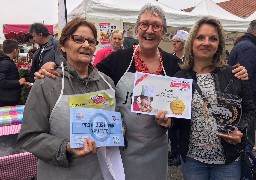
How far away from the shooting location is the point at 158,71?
2232 mm

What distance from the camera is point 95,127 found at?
5.42 feet

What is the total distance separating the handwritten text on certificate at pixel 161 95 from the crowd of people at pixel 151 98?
1cm

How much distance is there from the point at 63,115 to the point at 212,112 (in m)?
0.99

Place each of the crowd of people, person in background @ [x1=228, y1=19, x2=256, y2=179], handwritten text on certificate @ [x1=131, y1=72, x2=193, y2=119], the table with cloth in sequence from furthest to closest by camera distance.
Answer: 1. person in background @ [x1=228, y1=19, x2=256, y2=179]
2. the table with cloth
3. handwritten text on certificate @ [x1=131, y1=72, x2=193, y2=119]
4. the crowd of people

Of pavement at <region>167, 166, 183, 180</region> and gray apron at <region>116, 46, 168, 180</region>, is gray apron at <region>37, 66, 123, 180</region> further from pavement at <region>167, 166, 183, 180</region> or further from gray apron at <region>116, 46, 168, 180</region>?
pavement at <region>167, 166, 183, 180</region>

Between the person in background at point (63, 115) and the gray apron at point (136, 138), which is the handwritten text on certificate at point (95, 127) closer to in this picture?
the person in background at point (63, 115)

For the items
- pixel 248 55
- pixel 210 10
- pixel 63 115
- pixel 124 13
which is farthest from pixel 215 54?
pixel 210 10

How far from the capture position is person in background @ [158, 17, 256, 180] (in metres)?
2.02

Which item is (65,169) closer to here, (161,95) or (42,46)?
(161,95)

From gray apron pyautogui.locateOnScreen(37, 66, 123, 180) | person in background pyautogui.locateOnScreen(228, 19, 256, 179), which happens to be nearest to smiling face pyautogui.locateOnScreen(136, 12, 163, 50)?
gray apron pyautogui.locateOnScreen(37, 66, 123, 180)

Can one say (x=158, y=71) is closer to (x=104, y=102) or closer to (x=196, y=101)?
(x=196, y=101)

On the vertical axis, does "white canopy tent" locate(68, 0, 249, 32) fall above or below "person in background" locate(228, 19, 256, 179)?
above

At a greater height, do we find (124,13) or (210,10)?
(210,10)

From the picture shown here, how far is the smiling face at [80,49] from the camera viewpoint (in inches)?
69.1
